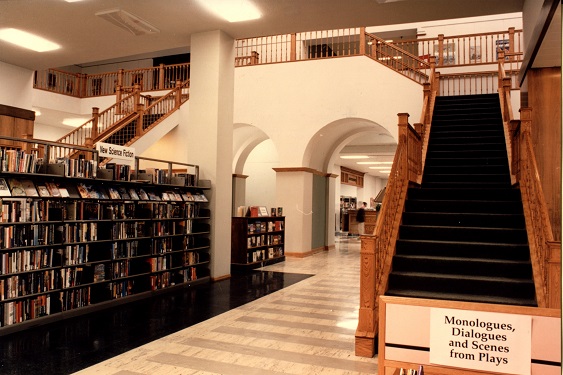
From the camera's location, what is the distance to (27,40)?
28.7 ft

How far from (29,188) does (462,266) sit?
4.97 metres

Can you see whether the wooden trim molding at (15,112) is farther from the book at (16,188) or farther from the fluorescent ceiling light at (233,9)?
the fluorescent ceiling light at (233,9)

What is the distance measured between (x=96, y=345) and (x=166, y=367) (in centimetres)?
101

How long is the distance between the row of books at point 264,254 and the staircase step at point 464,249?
4.71 m

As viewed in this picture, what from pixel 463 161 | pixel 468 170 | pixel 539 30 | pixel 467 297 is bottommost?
pixel 467 297

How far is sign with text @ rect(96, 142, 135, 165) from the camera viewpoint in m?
6.08

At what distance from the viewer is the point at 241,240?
9.87 m

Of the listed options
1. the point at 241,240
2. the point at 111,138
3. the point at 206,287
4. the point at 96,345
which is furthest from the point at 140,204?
the point at 111,138

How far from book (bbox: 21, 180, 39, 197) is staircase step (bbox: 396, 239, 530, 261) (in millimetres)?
4317

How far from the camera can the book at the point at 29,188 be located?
515 centimetres

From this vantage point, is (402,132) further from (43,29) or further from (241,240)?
(43,29)

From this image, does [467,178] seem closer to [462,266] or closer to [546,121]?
[546,121]

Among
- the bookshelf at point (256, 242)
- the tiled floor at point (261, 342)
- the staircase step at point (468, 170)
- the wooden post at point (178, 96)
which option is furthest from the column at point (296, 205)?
the tiled floor at point (261, 342)

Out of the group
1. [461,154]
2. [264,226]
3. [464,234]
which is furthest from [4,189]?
[461,154]
